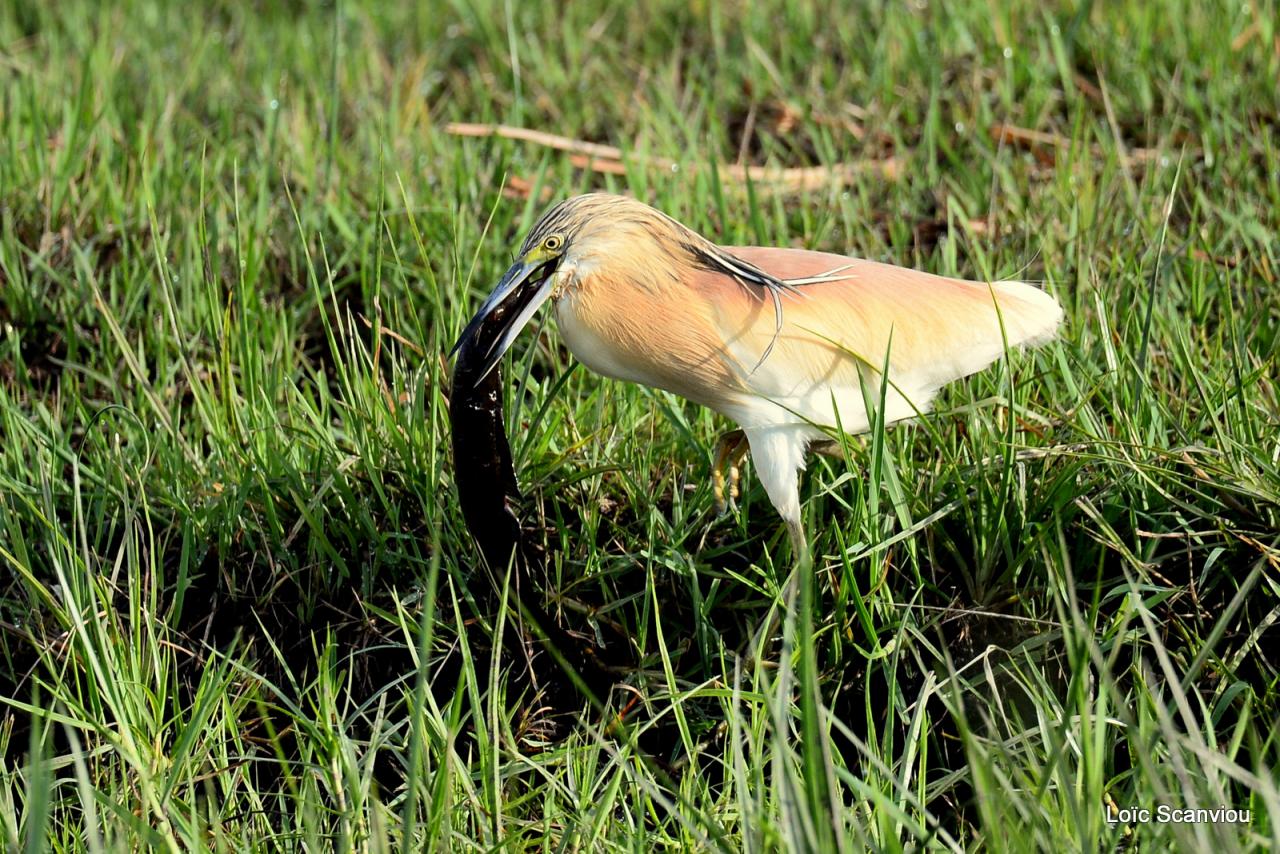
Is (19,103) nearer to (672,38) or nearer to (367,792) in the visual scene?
(672,38)

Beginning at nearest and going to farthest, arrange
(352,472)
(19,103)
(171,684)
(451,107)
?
(171,684)
(352,472)
(19,103)
(451,107)

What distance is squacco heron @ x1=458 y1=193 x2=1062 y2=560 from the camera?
2.09 metres

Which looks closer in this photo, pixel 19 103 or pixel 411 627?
pixel 411 627

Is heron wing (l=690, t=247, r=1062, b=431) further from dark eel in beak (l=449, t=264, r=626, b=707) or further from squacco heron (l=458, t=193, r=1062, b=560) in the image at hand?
dark eel in beak (l=449, t=264, r=626, b=707)

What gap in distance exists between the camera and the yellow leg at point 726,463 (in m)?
2.44

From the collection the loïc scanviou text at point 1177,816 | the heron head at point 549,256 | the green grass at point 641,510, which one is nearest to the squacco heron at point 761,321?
the heron head at point 549,256

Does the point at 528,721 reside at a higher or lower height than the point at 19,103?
lower

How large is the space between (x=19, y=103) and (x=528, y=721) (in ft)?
8.19

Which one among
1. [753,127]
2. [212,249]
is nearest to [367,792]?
[212,249]

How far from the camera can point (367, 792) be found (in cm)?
194

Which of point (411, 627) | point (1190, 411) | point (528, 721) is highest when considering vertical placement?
point (1190, 411)

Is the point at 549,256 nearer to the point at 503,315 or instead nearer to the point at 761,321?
the point at 503,315

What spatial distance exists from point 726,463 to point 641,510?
19cm

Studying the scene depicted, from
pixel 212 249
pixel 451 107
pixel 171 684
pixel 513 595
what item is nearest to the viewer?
pixel 513 595
